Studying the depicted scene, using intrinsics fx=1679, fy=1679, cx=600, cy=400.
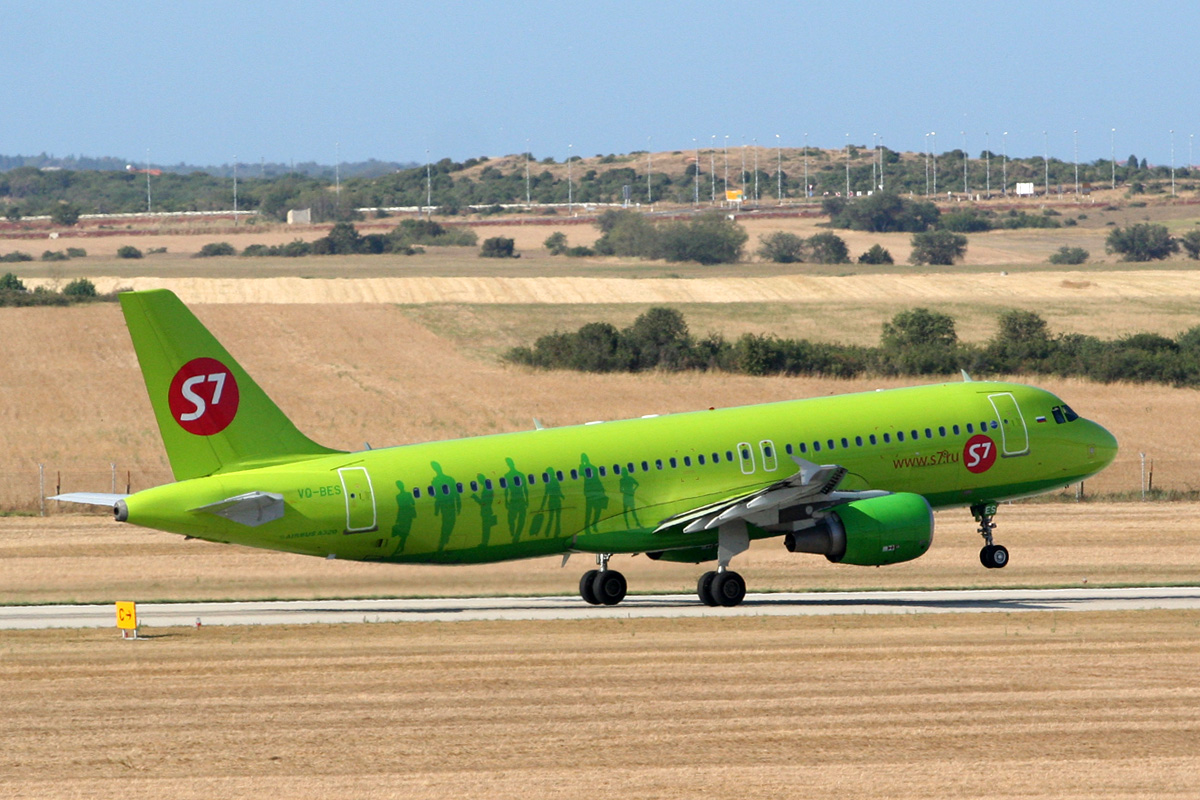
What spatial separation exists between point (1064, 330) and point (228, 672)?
7811 cm

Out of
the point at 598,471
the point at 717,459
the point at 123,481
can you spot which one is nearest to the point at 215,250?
the point at 123,481

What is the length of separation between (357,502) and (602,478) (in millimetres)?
5579

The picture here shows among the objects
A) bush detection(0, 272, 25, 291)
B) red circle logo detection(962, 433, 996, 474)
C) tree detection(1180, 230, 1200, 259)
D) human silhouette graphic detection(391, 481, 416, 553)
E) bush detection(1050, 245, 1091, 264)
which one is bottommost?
human silhouette graphic detection(391, 481, 416, 553)

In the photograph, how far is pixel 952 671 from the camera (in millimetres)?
27859

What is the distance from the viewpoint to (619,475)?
3712 cm

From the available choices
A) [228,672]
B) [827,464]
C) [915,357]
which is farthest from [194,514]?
[915,357]

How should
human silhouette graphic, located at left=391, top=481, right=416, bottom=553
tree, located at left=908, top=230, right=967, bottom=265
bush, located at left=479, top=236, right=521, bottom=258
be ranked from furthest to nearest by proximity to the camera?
1. bush, located at left=479, top=236, right=521, bottom=258
2. tree, located at left=908, top=230, right=967, bottom=265
3. human silhouette graphic, located at left=391, top=481, right=416, bottom=553

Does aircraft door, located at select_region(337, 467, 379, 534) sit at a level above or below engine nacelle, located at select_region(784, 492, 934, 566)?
above

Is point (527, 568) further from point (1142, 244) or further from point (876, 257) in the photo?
point (1142, 244)

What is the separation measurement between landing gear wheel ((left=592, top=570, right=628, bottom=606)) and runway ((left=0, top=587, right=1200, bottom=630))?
0.31 metres

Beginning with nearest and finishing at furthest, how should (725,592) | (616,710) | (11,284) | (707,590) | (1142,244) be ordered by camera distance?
(616,710) < (725,592) < (707,590) < (11,284) < (1142,244)

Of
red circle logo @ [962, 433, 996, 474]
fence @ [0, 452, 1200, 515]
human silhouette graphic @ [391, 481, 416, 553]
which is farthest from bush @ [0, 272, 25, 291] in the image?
red circle logo @ [962, 433, 996, 474]

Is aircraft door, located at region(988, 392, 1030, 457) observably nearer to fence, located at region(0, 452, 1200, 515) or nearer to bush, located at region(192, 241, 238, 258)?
fence, located at region(0, 452, 1200, 515)

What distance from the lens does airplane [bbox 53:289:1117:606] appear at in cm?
3372
